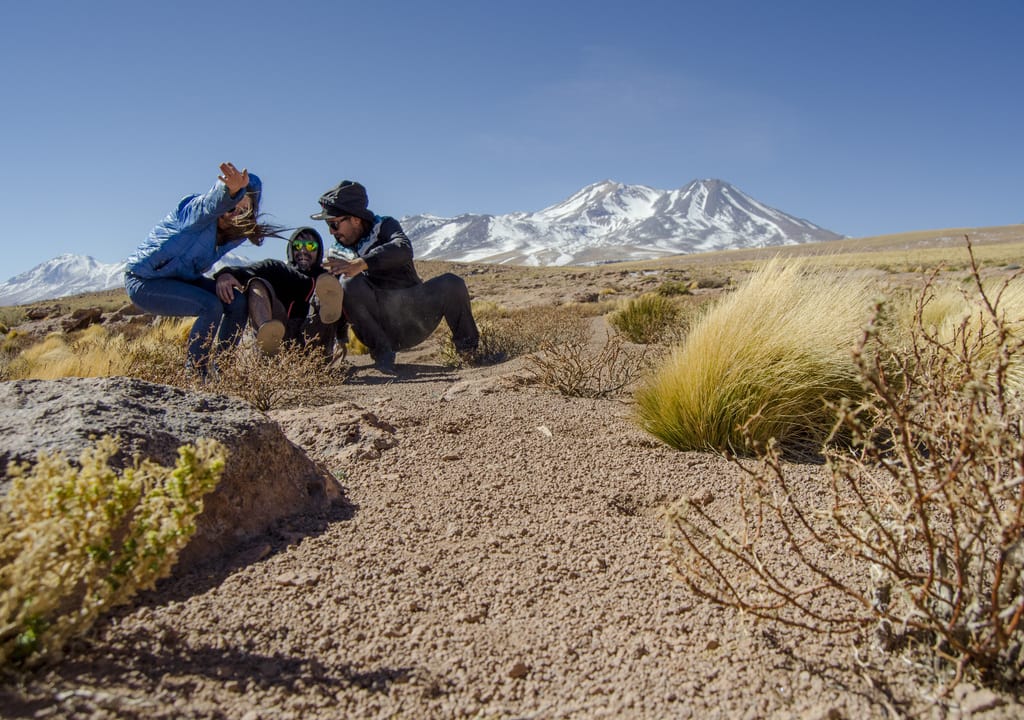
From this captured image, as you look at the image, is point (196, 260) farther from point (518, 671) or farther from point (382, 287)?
point (518, 671)

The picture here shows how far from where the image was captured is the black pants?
5.55 meters

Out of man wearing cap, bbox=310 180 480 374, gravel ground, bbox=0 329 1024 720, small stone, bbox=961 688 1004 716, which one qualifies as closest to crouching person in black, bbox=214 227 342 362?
man wearing cap, bbox=310 180 480 374

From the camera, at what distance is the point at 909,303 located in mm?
4879

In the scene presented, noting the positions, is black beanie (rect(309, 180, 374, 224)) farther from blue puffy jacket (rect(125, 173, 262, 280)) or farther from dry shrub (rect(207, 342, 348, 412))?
dry shrub (rect(207, 342, 348, 412))

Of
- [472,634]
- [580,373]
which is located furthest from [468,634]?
[580,373]

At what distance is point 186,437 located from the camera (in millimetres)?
2072

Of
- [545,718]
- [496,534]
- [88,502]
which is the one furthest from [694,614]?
[88,502]

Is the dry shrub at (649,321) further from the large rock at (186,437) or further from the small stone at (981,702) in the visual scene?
the small stone at (981,702)

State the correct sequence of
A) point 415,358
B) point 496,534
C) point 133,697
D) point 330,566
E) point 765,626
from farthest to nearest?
point 415,358 < point 496,534 < point 330,566 < point 765,626 < point 133,697

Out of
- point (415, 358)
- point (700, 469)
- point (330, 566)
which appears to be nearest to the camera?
point (330, 566)

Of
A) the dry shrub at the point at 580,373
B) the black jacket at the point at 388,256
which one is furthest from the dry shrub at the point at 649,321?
the black jacket at the point at 388,256

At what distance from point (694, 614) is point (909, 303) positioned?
13.4 feet

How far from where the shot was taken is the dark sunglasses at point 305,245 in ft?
17.7

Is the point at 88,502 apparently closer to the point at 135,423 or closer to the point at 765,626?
the point at 135,423
